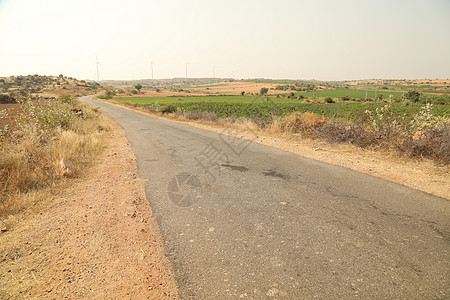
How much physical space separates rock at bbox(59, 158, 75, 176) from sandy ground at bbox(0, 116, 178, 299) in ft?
3.47

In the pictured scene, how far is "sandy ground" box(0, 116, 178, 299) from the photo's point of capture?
2471 millimetres

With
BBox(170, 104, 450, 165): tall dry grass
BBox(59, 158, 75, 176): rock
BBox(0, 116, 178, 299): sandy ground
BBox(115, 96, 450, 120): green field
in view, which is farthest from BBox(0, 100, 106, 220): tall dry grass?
BBox(115, 96, 450, 120): green field

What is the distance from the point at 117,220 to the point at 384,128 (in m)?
9.18

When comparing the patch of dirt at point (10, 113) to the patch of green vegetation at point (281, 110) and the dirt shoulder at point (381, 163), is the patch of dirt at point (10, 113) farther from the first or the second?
the patch of green vegetation at point (281, 110)

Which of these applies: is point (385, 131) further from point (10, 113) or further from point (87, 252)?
point (10, 113)

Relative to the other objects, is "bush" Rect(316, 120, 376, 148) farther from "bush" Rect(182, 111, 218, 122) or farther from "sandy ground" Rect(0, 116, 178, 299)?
"bush" Rect(182, 111, 218, 122)

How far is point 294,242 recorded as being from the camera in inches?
124

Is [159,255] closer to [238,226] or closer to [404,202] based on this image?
[238,226]

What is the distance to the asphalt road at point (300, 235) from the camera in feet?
7.93

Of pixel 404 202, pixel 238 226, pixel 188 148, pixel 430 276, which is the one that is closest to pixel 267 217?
pixel 238 226

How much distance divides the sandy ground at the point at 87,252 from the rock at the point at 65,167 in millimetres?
1058

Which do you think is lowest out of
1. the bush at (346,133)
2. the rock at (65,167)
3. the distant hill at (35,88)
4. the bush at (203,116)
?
the rock at (65,167)

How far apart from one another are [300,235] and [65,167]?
5830 mm

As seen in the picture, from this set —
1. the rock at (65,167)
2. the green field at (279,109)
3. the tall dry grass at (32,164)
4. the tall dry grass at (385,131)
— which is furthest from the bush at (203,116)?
the rock at (65,167)
